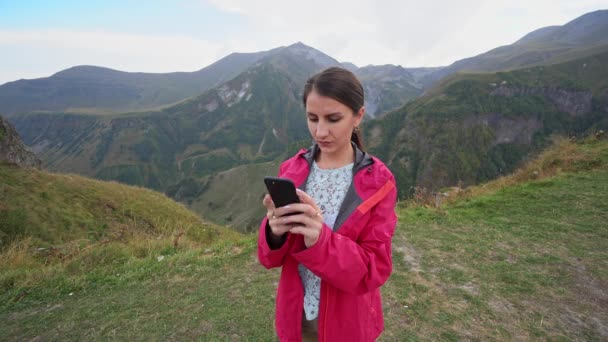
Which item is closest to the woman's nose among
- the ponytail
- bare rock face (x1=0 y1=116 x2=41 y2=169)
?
the ponytail

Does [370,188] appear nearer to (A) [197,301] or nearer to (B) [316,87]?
(B) [316,87]

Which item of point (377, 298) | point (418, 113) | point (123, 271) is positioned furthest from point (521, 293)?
point (418, 113)

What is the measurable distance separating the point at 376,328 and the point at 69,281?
202 inches

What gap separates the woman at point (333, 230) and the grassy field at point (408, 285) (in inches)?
76.2

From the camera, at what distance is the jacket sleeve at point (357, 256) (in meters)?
1.46

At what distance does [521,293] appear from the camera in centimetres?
411

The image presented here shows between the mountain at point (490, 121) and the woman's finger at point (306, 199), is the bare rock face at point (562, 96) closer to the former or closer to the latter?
the mountain at point (490, 121)

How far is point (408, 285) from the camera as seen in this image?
4441 mm

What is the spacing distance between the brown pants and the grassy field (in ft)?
5.69

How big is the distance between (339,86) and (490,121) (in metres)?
146

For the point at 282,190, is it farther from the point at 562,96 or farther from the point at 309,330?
the point at 562,96

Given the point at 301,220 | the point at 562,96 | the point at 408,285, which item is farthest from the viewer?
the point at 562,96


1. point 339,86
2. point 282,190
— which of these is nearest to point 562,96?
point 339,86

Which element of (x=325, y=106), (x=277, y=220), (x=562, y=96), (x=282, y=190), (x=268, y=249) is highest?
(x=325, y=106)
